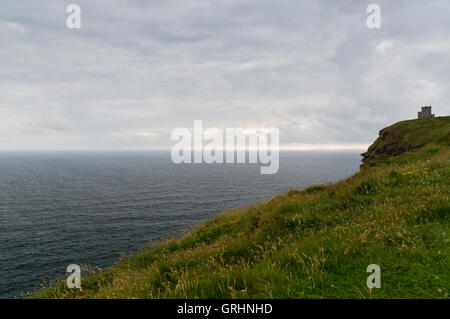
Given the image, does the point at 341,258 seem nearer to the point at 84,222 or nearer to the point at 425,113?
the point at 84,222

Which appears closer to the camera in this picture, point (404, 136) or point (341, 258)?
point (341, 258)

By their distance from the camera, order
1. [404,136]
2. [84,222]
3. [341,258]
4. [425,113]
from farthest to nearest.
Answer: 1. [425,113]
2. [84,222]
3. [404,136]
4. [341,258]

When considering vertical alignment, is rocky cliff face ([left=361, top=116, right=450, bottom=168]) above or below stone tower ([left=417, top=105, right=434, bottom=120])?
below

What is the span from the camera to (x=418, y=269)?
437 centimetres

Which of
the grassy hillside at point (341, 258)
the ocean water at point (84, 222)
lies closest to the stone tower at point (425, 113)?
the ocean water at point (84, 222)

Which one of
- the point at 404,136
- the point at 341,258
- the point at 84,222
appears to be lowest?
the point at 84,222

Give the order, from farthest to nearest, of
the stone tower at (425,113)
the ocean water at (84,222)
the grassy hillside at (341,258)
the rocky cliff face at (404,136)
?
1. the stone tower at (425,113)
2. the rocky cliff face at (404,136)
3. the ocean water at (84,222)
4. the grassy hillside at (341,258)

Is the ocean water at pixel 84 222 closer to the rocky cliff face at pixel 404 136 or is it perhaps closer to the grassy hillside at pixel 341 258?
the grassy hillside at pixel 341 258

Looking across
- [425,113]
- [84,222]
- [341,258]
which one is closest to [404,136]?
[425,113]

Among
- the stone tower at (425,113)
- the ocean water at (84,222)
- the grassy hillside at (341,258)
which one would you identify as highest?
the stone tower at (425,113)

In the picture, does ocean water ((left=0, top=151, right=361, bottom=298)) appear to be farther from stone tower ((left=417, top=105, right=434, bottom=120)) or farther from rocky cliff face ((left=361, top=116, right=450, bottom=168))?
stone tower ((left=417, top=105, right=434, bottom=120))

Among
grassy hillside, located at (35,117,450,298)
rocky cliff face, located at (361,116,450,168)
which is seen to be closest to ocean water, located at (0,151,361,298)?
grassy hillside, located at (35,117,450,298)
